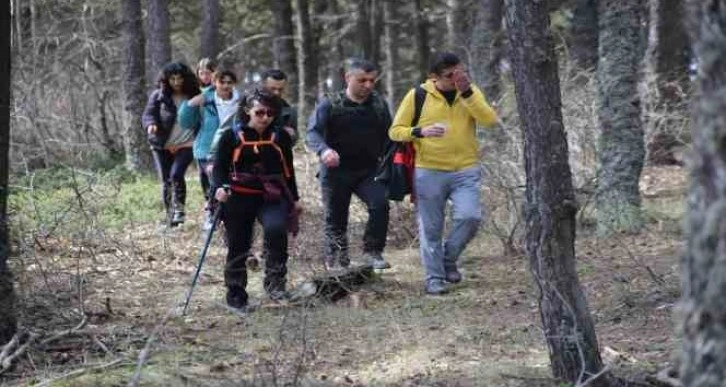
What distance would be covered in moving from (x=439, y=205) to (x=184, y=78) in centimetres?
413

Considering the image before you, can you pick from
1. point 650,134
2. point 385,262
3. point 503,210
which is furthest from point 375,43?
point 385,262

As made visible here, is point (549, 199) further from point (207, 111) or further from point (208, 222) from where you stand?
point (207, 111)

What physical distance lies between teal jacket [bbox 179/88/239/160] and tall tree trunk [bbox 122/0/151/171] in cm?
584

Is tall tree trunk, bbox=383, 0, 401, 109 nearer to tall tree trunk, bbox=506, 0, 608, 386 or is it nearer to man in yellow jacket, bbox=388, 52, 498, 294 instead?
man in yellow jacket, bbox=388, 52, 498, 294

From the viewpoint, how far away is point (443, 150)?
805cm

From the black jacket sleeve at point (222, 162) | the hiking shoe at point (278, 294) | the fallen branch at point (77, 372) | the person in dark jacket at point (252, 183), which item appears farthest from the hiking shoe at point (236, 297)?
the fallen branch at point (77, 372)

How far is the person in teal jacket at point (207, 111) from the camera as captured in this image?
1079cm

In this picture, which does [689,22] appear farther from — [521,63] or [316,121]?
[316,121]

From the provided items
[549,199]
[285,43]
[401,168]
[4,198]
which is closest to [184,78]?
[401,168]

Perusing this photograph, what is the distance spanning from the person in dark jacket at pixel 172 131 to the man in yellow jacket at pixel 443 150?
3794mm

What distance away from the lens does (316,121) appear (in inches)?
348

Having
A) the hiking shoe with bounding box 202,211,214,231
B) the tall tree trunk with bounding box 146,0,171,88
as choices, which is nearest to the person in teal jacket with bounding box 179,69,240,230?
the hiking shoe with bounding box 202,211,214,231

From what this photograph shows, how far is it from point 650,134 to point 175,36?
15.8 metres

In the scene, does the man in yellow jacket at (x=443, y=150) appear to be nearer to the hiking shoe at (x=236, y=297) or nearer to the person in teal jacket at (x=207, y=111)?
the hiking shoe at (x=236, y=297)
